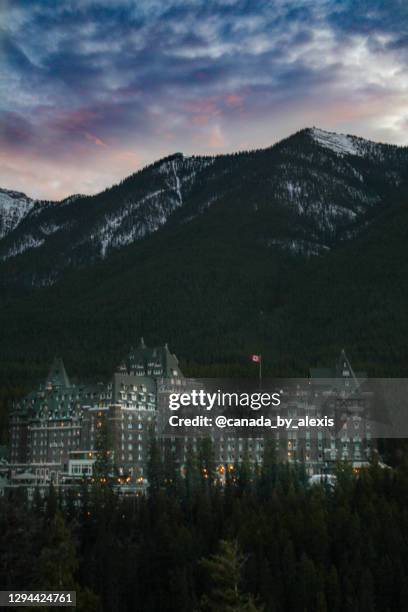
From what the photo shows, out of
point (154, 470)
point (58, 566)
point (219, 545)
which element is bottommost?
point (58, 566)

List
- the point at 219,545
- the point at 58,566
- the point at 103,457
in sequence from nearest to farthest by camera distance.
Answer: the point at 58,566 < the point at 219,545 < the point at 103,457

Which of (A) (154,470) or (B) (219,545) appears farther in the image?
(A) (154,470)

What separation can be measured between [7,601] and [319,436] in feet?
282

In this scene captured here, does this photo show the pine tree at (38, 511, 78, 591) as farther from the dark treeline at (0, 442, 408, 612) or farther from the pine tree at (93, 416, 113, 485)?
the pine tree at (93, 416, 113, 485)

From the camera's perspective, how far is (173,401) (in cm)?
19325

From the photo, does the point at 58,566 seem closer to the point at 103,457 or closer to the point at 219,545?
the point at 219,545

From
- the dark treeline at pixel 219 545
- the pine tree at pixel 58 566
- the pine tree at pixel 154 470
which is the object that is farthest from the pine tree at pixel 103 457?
the pine tree at pixel 58 566

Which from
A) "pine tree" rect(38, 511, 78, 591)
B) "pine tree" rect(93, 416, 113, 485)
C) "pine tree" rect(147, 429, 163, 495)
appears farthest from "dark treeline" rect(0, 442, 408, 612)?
"pine tree" rect(93, 416, 113, 485)

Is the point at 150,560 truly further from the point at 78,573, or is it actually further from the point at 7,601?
the point at 7,601

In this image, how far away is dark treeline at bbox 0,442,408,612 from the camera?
120312 mm

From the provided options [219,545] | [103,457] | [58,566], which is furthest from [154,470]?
[58,566]

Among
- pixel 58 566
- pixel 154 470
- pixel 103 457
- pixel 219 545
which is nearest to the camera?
pixel 58 566

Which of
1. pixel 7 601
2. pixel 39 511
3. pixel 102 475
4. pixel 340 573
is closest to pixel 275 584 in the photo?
pixel 340 573

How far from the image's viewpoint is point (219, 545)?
433 ft
